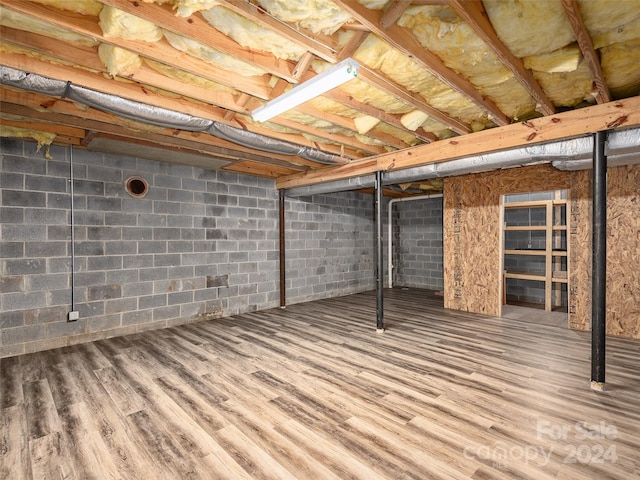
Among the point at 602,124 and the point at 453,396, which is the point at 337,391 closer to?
the point at 453,396

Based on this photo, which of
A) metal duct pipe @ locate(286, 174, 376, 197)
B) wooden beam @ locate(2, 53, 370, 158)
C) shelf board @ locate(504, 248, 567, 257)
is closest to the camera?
wooden beam @ locate(2, 53, 370, 158)

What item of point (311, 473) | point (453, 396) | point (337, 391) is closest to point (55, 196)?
point (337, 391)

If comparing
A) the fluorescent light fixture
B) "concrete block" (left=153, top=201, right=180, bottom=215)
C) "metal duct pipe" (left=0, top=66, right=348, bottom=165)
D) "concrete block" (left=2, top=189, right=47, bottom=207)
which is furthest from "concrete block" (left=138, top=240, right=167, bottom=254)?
the fluorescent light fixture

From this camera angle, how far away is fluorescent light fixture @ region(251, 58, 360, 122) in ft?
6.12

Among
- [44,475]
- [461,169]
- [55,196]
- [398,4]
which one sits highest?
[398,4]

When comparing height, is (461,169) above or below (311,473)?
above

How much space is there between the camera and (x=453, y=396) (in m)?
2.37

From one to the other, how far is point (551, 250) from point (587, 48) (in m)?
4.40

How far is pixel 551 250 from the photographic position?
211 inches

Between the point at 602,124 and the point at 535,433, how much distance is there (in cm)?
233

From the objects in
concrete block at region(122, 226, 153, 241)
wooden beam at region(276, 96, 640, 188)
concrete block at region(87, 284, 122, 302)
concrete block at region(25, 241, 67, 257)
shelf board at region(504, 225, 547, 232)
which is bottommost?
concrete block at region(87, 284, 122, 302)

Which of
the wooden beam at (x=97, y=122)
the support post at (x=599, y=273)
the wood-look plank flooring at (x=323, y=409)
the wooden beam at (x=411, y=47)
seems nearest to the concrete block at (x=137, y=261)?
the wood-look plank flooring at (x=323, y=409)

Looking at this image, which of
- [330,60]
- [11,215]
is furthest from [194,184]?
[330,60]

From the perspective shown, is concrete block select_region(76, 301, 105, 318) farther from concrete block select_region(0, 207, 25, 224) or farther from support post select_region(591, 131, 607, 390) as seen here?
support post select_region(591, 131, 607, 390)
